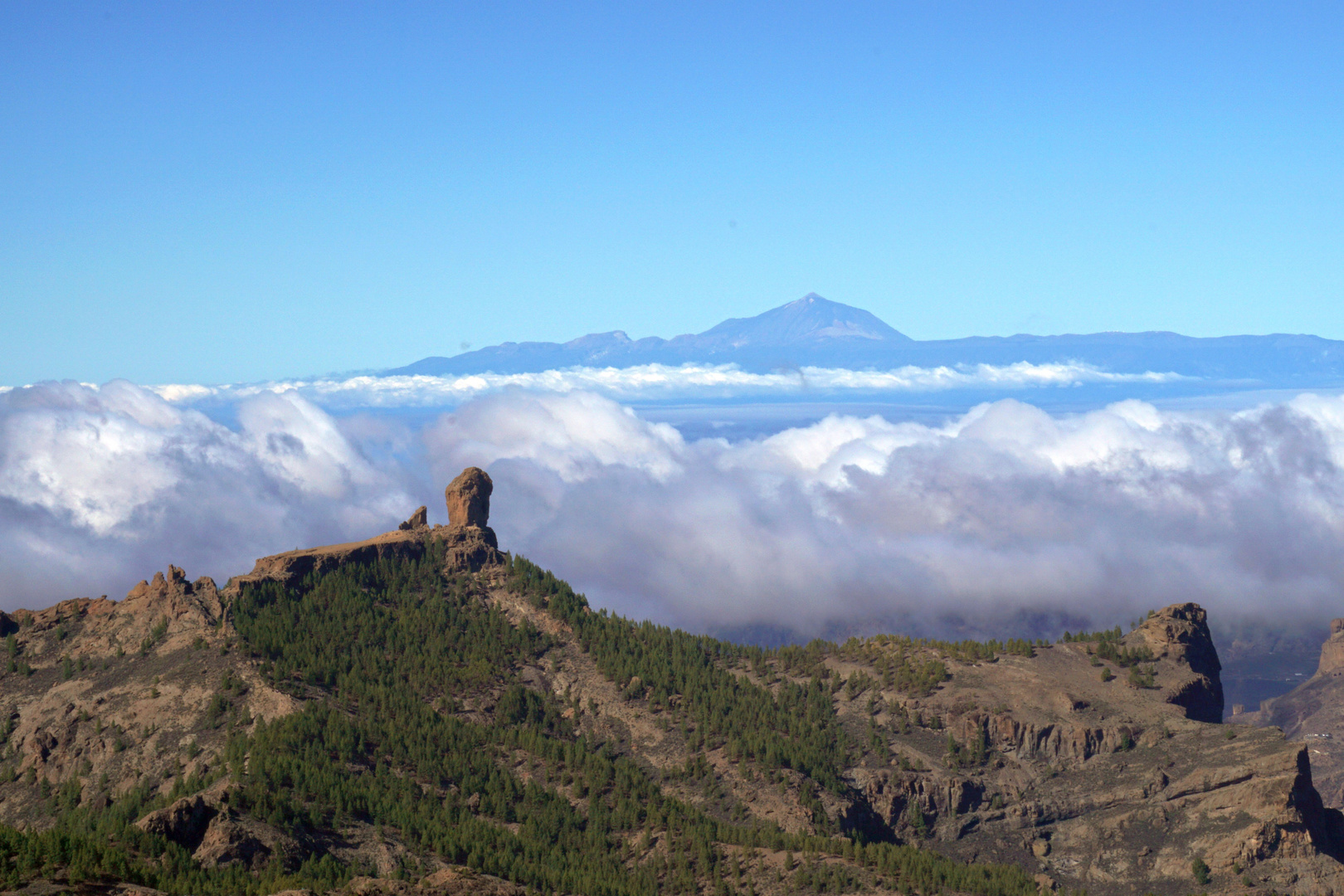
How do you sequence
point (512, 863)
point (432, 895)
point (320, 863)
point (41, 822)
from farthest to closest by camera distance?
point (41, 822) → point (512, 863) → point (320, 863) → point (432, 895)

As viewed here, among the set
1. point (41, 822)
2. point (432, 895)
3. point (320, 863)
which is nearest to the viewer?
point (432, 895)

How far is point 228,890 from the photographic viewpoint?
143250 millimetres

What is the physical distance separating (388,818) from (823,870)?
65905mm

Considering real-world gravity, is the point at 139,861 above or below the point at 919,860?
above

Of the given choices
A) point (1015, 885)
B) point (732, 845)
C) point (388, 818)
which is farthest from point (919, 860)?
point (388, 818)

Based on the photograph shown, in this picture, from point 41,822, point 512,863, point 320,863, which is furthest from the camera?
point 41,822

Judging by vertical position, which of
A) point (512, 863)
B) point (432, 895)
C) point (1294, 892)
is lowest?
point (1294, 892)

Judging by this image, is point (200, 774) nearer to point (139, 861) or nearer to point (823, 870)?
point (139, 861)

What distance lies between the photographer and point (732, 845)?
655 feet

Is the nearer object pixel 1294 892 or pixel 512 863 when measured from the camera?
pixel 512 863

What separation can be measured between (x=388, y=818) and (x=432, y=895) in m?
43.5

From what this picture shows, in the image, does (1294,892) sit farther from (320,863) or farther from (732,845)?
(320,863)

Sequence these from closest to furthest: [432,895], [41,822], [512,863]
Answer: [432,895] < [512,863] < [41,822]

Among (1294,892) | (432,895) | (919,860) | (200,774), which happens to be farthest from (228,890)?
(1294,892)
